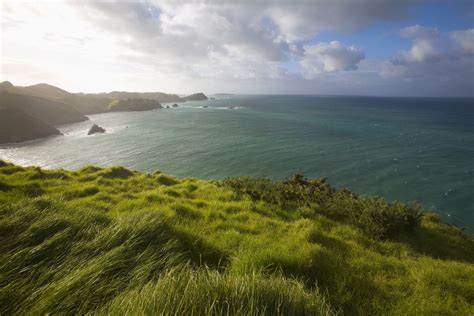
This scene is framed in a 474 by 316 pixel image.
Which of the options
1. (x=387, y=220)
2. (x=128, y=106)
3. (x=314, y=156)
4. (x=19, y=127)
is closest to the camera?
(x=387, y=220)

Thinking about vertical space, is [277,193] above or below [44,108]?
below

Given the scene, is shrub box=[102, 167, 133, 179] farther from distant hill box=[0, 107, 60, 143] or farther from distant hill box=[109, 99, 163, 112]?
distant hill box=[109, 99, 163, 112]

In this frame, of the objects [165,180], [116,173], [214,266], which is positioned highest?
[214,266]

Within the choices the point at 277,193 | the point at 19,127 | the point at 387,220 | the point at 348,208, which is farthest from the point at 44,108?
the point at 387,220

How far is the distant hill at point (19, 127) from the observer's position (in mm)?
75875

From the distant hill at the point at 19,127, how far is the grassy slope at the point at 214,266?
96619 millimetres

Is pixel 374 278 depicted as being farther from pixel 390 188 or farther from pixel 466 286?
pixel 390 188

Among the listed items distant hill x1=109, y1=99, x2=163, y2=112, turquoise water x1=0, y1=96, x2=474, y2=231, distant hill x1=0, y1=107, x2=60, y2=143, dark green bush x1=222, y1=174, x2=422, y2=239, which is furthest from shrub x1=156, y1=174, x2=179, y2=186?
distant hill x1=109, y1=99, x2=163, y2=112

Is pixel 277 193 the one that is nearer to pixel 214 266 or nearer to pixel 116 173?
pixel 214 266

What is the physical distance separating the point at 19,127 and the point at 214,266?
107883 millimetres

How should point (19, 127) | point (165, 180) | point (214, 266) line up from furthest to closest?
1. point (19, 127)
2. point (165, 180)
3. point (214, 266)

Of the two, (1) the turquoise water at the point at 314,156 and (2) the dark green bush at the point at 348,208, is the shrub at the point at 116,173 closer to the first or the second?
(2) the dark green bush at the point at 348,208

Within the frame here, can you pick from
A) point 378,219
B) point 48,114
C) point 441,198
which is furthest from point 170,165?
point 48,114

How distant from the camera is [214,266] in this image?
4785mm
